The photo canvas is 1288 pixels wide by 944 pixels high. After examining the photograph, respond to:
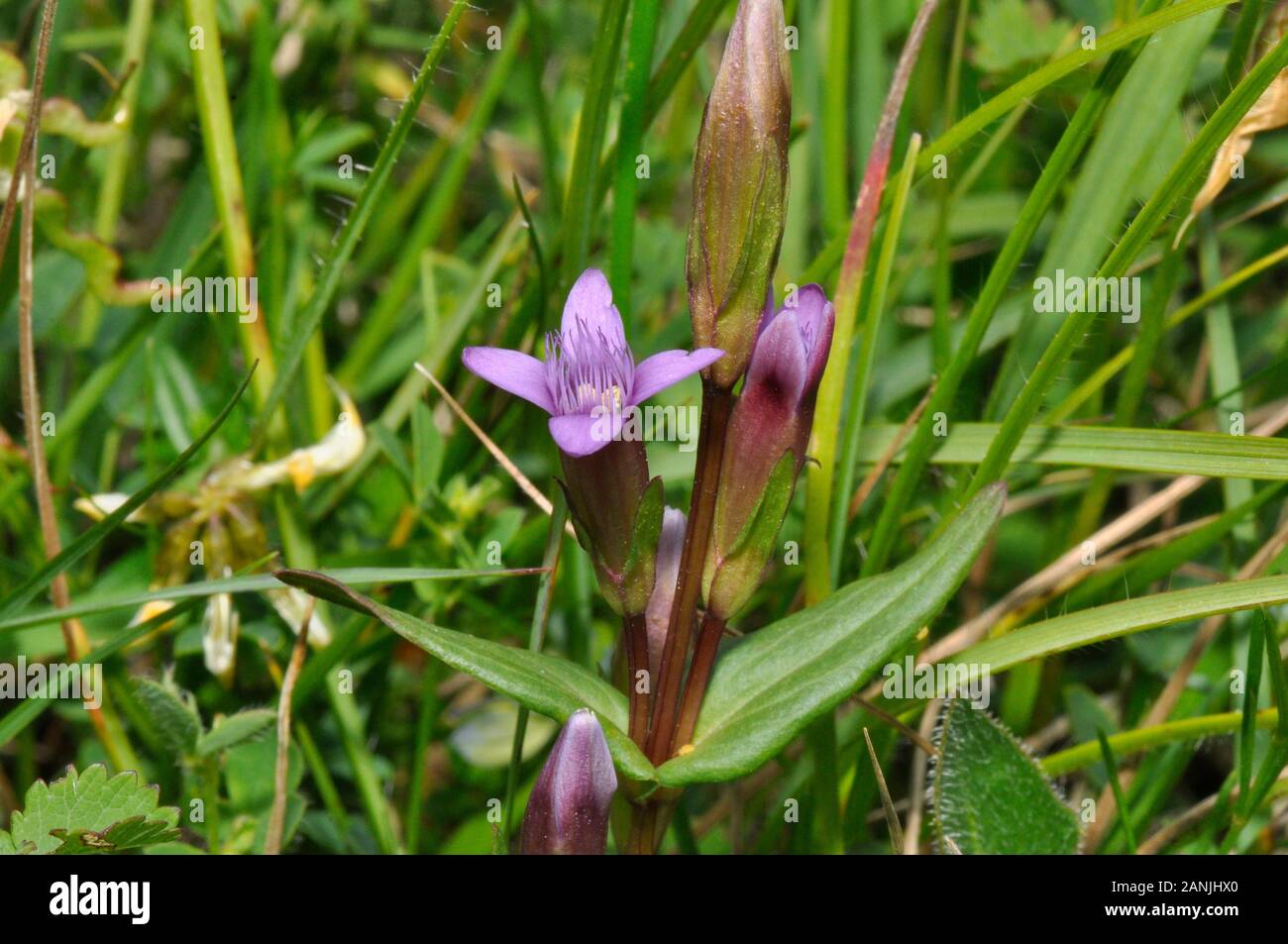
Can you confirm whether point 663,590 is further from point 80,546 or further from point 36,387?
point 36,387

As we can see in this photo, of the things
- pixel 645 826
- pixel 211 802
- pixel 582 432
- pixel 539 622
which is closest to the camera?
pixel 582 432

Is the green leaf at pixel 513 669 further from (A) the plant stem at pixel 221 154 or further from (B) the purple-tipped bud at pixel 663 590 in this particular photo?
(A) the plant stem at pixel 221 154

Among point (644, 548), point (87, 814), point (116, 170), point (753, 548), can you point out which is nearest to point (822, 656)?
point (753, 548)

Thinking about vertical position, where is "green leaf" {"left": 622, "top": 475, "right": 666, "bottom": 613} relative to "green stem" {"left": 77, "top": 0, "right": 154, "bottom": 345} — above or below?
below

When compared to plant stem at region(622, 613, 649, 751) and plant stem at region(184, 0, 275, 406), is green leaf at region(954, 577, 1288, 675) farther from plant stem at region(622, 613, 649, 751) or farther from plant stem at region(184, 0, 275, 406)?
plant stem at region(184, 0, 275, 406)

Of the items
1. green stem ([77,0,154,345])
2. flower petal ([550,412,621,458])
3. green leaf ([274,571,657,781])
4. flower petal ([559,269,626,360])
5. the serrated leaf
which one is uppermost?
green stem ([77,0,154,345])

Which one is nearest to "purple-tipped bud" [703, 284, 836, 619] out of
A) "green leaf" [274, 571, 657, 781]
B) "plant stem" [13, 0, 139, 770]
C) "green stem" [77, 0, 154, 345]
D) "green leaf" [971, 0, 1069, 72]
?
"green leaf" [274, 571, 657, 781]

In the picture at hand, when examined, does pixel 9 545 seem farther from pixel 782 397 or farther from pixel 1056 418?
pixel 1056 418
